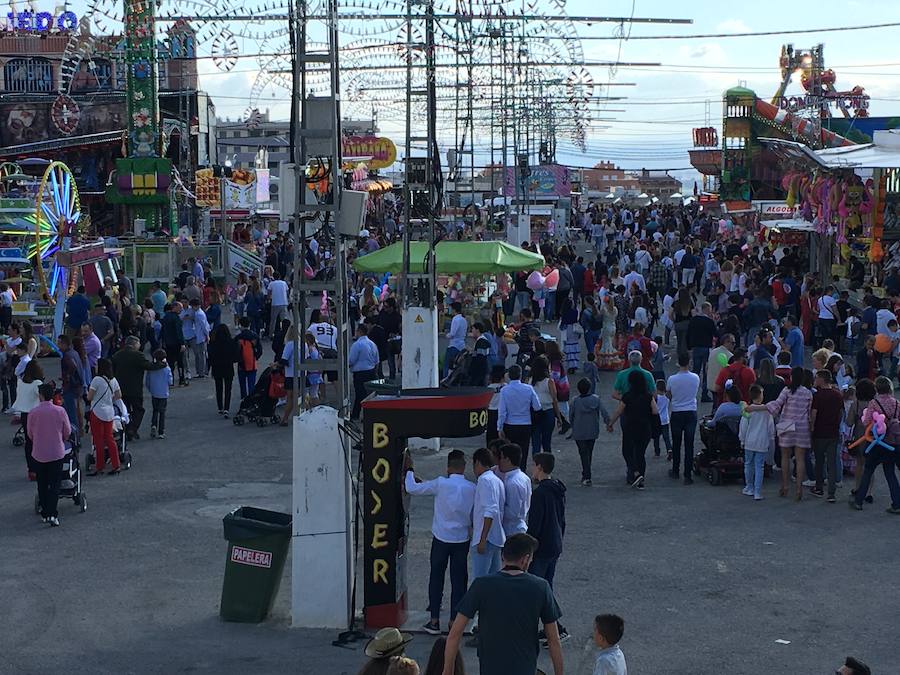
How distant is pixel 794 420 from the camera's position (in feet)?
47.8

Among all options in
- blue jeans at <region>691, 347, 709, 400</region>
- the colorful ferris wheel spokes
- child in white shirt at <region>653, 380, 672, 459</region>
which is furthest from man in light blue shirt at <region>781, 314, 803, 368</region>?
the colorful ferris wheel spokes

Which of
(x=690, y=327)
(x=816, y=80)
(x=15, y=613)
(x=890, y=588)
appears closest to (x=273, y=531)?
(x=15, y=613)

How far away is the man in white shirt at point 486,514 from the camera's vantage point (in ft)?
32.9

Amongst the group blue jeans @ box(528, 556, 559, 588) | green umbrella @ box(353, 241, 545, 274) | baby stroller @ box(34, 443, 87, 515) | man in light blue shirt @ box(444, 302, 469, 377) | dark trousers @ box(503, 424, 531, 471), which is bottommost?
baby stroller @ box(34, 443, 87, 515)

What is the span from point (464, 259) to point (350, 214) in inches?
540

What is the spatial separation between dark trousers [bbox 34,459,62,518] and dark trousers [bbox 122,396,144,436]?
4061mm

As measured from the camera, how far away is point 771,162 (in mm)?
62438

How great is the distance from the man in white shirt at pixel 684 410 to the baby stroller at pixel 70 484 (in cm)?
652

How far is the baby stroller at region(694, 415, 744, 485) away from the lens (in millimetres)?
15539

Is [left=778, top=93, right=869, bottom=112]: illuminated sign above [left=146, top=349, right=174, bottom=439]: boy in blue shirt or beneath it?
above

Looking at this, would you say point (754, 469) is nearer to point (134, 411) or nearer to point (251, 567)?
point (251, 567)

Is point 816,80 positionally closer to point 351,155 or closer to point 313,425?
point 351,155

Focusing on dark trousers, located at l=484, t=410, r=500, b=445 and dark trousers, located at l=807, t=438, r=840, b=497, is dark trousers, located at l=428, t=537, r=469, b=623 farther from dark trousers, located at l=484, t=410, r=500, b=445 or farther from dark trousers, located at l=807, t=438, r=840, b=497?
dark trousers, located at l=484, t=410, r=500, b=445

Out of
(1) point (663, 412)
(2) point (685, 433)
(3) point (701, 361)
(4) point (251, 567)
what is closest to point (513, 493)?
(4) point (251, 567)
